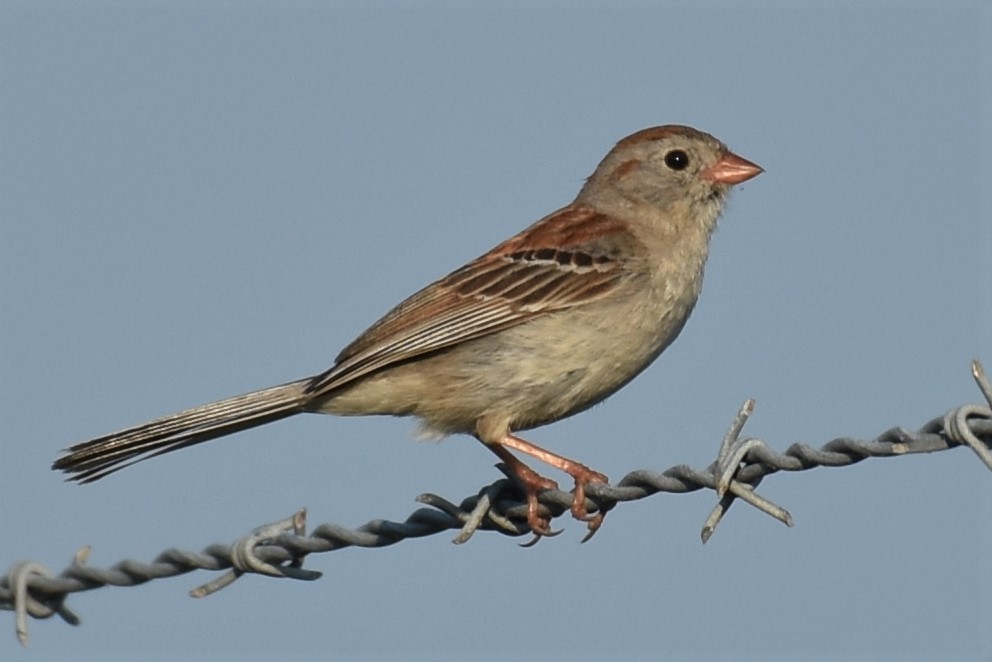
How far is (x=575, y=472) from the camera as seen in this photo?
650cm

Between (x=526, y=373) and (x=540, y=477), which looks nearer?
(x=540, y=477)

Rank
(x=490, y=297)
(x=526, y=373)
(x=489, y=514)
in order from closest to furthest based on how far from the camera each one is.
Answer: (x=489, y=514) → (x=526, y=373) → (x=490, y=297)

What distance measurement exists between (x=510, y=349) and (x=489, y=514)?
1.03 m

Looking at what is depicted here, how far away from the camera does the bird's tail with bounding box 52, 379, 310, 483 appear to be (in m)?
6.80

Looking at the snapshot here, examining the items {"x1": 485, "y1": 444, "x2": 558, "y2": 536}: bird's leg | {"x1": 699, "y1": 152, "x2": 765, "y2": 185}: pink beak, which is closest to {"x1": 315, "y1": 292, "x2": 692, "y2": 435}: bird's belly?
{"x1": 485, "y1": 444, "x2": 558, "y2": 536}: bird's leg

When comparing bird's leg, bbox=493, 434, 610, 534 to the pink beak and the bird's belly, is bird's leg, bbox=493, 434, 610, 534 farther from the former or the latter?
the pink beak

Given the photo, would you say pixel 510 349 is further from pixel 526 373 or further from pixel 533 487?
pixel 533 487

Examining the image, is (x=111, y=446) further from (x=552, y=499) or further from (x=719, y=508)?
(x=719, y=508)

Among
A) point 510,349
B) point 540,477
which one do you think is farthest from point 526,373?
point 540,477

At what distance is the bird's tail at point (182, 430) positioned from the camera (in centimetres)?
680

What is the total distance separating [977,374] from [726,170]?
420cm

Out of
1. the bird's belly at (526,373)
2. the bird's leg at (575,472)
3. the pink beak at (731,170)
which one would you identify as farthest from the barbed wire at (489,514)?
the pink beak at (731,170)

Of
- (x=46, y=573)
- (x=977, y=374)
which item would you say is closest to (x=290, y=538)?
(x=46, y=573)

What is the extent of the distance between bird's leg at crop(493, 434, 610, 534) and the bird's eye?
1.98 metres
